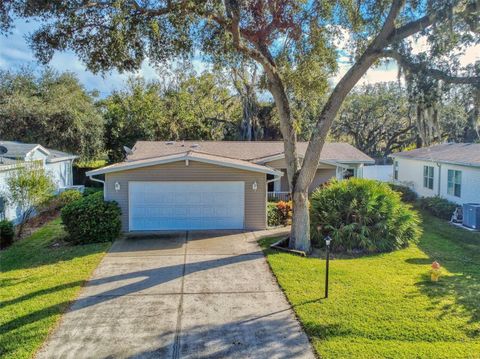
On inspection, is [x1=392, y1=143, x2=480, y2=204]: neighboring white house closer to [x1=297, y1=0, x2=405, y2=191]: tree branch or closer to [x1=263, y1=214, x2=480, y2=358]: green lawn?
[x1=263, y1=214, x2=480, y2=358]: green lawn

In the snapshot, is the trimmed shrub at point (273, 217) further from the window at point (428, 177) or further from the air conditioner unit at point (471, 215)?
the window at point (428, 177)

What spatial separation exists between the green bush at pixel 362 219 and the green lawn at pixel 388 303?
60 centimetres

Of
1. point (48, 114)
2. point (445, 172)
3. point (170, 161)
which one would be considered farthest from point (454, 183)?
point (48, 114)

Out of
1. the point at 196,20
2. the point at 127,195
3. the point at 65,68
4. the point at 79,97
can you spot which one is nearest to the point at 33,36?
the point at 196,20

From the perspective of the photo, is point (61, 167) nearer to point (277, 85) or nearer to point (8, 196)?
point (8, 196)

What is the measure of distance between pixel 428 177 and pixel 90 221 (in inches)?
645

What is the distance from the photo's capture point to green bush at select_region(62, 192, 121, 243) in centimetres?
1141

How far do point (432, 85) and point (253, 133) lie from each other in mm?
20438

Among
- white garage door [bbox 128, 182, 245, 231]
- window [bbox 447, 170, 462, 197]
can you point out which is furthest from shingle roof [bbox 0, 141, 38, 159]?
window [bbox 447, 170, 462, 197]

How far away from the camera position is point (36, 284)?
7.80 meters

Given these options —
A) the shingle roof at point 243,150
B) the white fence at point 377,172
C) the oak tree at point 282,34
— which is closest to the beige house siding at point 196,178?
the oak tree at point 282,34

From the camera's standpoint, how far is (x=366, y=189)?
11547 mm

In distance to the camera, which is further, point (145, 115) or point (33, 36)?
point (145, 115)

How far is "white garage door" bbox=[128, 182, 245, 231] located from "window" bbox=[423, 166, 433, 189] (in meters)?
11.1
